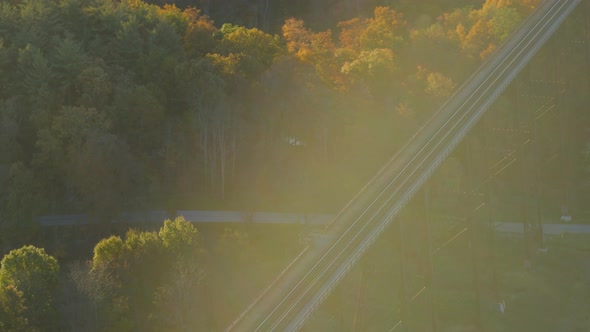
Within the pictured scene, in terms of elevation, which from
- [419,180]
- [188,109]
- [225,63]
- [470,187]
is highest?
[225,63]

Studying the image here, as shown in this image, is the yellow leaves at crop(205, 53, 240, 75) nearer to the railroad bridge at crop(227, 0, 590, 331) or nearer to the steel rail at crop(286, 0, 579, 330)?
the railroad bridge at crop(227, 0, 590, 331)

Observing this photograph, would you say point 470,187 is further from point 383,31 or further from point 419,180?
point 383,31

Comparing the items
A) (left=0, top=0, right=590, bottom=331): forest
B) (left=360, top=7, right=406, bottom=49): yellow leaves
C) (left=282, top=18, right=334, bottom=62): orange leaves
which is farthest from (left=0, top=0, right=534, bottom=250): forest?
(left=360, top=7, right=406, bottom=49): yellow leaves

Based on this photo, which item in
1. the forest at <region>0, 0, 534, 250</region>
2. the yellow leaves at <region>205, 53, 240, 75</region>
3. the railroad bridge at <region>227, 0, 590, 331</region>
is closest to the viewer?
the railroad bridge at <region>227, 0, 590, 331</region>

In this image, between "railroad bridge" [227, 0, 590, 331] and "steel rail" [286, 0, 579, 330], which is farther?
"railroad bridge" [227, 0, 590, 331]

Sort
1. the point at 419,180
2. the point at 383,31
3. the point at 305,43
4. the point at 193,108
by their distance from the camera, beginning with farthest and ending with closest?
the point at 305,43 → the point at 383,31 → the point at 193,108 → the point at 419,180

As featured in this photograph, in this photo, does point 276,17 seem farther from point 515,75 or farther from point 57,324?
point 57,324

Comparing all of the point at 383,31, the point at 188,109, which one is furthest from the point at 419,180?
the point at 383,31
